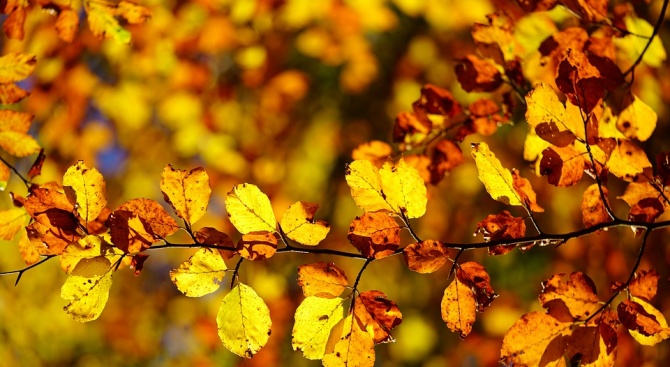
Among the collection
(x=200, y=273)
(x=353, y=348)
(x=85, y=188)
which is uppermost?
(x=85, y=188)

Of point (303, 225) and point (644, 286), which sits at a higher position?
point (303, 225)

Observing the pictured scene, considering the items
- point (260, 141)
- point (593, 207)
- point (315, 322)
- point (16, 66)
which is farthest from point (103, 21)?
point (260, 141)

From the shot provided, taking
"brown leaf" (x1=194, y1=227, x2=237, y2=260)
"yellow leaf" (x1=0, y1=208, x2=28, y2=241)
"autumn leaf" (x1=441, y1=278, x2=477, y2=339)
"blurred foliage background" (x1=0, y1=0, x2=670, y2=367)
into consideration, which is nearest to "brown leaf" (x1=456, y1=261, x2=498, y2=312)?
"autumn leaf" (x1=441, y1=278, x2=477, y2=339)

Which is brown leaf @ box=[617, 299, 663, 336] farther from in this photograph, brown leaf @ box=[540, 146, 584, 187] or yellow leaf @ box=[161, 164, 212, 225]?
yellow leaf @ box=[161, 164, 212, 225]

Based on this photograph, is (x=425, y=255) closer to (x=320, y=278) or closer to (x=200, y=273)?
(x=320, y=278)

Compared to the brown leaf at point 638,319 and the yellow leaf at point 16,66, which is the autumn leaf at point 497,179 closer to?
the brown leaf at point 638,319

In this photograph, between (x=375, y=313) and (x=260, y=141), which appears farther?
(x=260, y=141)

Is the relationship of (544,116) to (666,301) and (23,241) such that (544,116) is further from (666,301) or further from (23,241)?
(666,301)

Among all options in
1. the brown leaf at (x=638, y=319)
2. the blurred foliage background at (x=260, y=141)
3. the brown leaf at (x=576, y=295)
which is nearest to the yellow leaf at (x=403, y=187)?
the brown leaf at (x=576, y=295)

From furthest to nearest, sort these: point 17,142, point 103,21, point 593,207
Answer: point 103,21 → point 17,142 → point 593,207

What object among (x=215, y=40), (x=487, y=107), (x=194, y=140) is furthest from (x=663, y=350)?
(x=215, y=40)
